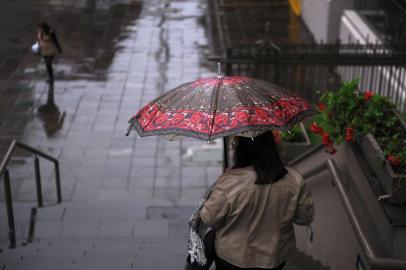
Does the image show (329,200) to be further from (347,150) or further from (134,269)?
(134,269)

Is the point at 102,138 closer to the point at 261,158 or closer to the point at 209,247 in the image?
the point at 209,247

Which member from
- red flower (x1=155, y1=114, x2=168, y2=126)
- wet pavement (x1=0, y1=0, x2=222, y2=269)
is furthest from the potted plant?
wet pavement (x1=0, y1=0, x2=222, y2=269)

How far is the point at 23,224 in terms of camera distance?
8.36 meters

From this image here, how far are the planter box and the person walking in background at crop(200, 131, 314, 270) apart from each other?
78 cm

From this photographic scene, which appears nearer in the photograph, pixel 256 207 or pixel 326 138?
pixel 256 207

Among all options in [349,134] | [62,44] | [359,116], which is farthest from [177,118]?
[62,44]

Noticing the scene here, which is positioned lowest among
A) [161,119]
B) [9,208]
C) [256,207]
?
[9,208]

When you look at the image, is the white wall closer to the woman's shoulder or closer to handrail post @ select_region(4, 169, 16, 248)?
handrail post @ select_region(4, 169, 16, 248)

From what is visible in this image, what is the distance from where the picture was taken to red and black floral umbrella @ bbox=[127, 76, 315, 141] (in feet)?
13.6

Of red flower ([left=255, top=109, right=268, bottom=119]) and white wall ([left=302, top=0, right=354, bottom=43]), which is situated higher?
red flower ([left=255, top=109, right=268, bottom=119])

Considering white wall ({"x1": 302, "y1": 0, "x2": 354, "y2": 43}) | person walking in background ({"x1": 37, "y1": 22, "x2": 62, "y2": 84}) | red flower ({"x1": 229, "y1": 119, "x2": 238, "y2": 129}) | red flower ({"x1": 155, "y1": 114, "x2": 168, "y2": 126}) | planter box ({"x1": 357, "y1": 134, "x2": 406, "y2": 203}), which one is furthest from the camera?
white wall ({"x1": 302, "y1": 0, "x2": 354, "y2": 43})

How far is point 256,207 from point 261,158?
266mm

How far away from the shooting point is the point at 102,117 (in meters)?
13.3

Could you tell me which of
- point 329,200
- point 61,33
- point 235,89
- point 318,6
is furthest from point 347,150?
point 61,33
